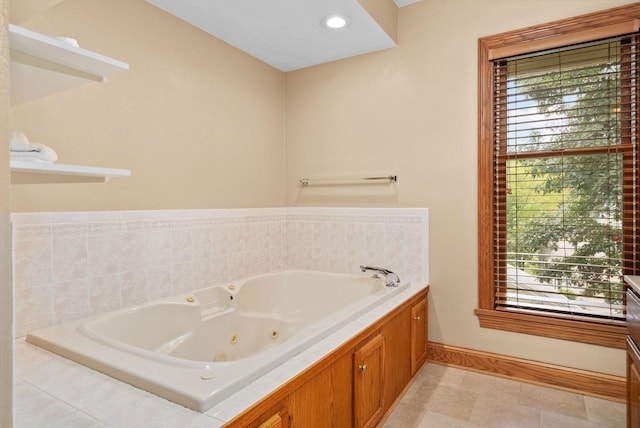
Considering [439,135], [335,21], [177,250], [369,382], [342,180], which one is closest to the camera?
[369,382]

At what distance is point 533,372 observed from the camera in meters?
2.33

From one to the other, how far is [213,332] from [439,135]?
2.03 metres

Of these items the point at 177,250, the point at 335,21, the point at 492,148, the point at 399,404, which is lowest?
the point at 399,404

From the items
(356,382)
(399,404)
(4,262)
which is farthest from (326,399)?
(4,262)

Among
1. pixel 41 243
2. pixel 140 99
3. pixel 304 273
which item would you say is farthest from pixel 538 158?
pixel 41 243

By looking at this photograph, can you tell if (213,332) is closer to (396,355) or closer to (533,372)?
(396,355)

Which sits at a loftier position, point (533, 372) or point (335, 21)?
point (335, 21)

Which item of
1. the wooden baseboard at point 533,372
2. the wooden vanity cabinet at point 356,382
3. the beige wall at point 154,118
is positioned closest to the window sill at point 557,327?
the wooden baseboard at point 533,372

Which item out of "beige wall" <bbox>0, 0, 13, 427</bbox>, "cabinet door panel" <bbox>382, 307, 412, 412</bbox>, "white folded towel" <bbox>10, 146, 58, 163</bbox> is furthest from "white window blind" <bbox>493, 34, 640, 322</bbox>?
"beige wall" <bbox>0, 0, 13, 427</bbox>

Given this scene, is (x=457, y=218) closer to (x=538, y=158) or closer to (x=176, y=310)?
(x=538, y=158)

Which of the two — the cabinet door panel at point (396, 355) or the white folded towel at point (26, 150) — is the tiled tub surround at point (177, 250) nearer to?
the cabinet door panel at point (396, 355)

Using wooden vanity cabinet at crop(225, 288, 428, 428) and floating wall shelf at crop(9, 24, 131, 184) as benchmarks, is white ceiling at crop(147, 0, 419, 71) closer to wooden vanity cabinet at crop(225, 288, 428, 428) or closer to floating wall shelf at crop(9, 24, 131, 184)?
floating wall shelf at crop(9, 24, 131, 184)

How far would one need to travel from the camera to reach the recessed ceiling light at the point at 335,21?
235 centimetres

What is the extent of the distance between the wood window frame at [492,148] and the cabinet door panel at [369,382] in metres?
1.04
